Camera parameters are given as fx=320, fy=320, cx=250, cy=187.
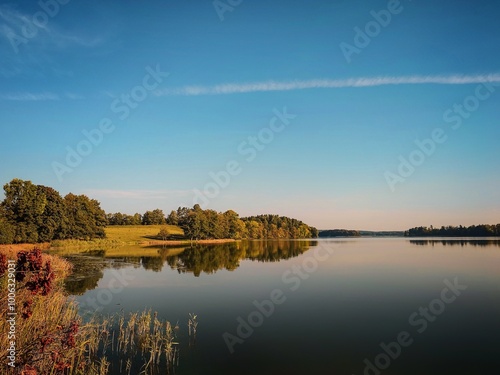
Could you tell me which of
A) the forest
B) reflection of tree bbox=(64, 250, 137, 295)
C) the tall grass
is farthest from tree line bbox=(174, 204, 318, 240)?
the tall grass

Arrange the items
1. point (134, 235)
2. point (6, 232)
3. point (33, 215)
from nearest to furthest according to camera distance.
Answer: point (6, 232), point (33, 215), point (134, 235)

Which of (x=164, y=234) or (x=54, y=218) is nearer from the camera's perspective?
(x=54, y=218)

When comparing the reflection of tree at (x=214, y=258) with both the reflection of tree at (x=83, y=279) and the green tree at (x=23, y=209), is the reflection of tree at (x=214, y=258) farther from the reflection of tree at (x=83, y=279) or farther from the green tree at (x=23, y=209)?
the green tree at (x=23, y=209)

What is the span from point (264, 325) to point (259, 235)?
500ft

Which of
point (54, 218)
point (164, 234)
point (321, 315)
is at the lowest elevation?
point (321, 315)

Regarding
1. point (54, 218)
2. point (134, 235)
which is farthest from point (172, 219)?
point (54, 218)

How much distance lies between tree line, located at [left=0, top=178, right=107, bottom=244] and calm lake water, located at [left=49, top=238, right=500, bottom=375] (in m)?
29.4

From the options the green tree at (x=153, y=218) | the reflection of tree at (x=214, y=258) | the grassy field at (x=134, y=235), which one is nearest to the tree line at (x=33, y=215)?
the grassy field at (x=134, y=235)

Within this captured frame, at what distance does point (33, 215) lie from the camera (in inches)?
2328

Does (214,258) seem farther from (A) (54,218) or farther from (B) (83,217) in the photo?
(B) (83,217)

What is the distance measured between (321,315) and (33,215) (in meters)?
60.0

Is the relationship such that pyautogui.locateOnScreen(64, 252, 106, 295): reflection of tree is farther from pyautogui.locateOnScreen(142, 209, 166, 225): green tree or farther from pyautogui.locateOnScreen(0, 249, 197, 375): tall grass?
pyautogui.locateOnScreen(142, 209, 166, 225): green tree

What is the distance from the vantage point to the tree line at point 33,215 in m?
55.1

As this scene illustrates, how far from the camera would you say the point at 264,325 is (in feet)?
55.1
